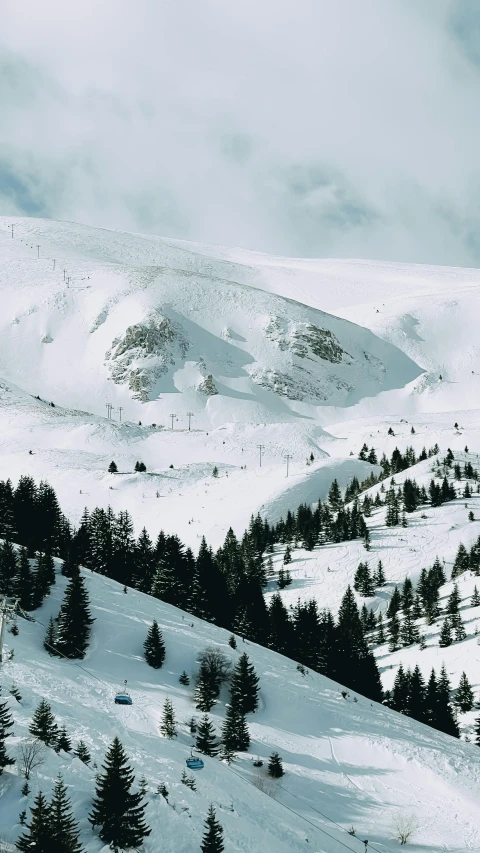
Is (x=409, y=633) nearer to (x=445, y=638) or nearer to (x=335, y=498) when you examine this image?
(x=445, y=638)

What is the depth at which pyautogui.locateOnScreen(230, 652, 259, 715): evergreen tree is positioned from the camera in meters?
45.2

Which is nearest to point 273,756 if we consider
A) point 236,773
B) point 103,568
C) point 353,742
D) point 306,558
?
point 236,773

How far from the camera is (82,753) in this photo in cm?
2716

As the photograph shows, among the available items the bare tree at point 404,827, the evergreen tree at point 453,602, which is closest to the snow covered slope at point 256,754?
the bare tree at point 404,827

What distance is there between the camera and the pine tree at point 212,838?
22562mm

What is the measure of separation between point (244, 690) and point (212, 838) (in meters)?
23.2

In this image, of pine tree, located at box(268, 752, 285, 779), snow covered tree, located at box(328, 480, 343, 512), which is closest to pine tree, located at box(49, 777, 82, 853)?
pine tree, located at box(268, 752, 285, 779)

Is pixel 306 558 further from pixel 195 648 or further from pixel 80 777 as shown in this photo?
pixel 80 777

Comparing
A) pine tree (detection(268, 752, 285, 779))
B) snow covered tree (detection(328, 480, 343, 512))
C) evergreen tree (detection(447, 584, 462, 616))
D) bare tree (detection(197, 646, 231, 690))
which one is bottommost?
evergreen tree (detection(447, 584, 462, 616))

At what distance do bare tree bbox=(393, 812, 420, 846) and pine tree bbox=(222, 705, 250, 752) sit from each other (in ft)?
31.2

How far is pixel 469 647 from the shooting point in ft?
258

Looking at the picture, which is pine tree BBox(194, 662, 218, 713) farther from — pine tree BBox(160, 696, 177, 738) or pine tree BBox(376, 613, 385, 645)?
pine tree BBox(376, 613, 385, 645)

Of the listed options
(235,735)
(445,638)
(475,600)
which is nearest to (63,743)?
(235,735)

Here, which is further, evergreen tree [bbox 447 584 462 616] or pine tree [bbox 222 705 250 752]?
evergreen tree [bbox 447 584 462 616]
